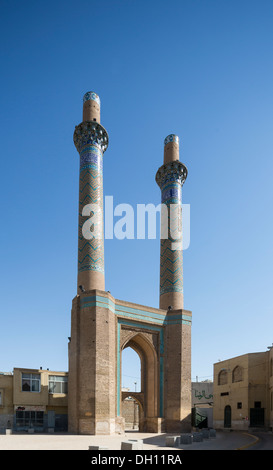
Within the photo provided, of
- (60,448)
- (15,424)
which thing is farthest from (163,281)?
(60,448)

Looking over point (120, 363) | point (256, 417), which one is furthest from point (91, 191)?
point (256, 417)

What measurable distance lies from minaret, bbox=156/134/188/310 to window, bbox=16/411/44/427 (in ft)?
35.5

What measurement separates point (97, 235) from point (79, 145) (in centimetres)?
699

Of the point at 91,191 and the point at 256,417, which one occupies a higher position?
the point at 91,191

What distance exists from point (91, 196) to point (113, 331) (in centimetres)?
868

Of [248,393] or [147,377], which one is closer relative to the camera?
[147,377]

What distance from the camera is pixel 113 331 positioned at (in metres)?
25.8

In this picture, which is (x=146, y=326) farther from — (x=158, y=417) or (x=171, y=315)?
(x=158, y=417)

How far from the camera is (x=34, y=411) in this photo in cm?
2709

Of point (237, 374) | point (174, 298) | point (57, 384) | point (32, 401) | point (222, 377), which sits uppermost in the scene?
point (174, 298)

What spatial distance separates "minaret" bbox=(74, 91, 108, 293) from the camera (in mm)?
26614

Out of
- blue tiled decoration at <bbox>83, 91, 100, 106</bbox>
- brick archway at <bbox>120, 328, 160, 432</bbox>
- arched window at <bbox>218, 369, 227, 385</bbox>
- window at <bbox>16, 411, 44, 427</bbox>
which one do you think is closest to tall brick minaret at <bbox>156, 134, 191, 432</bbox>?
brick archway at <bbox>120, 328, 160, 432</bbox>

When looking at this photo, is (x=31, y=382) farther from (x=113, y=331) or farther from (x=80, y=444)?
(x=80, y=444)

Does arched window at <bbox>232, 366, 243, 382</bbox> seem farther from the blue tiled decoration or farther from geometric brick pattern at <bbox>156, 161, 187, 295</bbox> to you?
the blue tiled decoration
